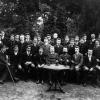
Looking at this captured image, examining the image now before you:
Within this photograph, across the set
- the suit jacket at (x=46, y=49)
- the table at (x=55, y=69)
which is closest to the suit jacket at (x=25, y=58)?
the suit jacket at (x=46, y=49)

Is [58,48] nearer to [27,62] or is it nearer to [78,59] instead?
[78,59]

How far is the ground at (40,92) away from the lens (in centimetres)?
623

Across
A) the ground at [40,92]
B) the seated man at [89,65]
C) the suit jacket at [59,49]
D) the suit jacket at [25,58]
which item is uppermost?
the suit jacket at [59,49]

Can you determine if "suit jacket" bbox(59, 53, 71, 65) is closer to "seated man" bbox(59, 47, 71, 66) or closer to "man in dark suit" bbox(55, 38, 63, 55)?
"seated man" bbox(59, 47, 71, 66)

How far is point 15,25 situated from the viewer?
10156 mm

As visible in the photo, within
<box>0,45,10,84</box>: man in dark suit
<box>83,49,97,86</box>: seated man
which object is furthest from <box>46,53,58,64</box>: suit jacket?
<box>0,45,10,84</box>: man in dark suit

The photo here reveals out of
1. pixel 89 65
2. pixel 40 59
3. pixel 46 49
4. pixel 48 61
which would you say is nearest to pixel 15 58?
pixel 40 59

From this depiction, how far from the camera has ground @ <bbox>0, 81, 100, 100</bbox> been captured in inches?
245

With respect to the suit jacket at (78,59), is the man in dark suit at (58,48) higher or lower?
higher

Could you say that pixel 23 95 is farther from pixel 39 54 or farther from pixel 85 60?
pixel 85 60

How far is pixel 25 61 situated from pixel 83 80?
82.3 inches

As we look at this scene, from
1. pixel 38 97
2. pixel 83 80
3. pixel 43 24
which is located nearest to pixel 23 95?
pixel 38 97

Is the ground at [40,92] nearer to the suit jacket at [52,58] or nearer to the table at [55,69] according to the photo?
the table at [55,69]

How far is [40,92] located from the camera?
6.68 m
